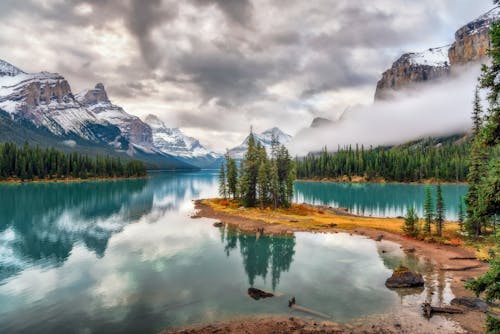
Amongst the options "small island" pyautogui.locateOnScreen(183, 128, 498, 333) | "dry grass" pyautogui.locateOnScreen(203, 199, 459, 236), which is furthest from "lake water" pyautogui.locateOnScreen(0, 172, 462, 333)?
"dry grass" pyautogui.locateOnScreen(203, 199, 459, 236)

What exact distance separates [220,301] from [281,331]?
8.12 m

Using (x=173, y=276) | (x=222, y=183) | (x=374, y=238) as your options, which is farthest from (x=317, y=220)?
(x=222, y=183)

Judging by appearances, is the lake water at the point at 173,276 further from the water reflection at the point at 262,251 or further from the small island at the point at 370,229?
the small island at the point at 370,229

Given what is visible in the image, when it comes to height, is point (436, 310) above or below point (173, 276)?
above

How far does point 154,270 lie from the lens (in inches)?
1543

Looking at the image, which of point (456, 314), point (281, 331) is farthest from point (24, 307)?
point (456, 314)

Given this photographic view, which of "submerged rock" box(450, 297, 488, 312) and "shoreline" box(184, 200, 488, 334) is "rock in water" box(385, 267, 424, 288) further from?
"submerged rock" box(450, 297, 488, 312)

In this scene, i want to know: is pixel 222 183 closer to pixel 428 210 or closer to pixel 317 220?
pixel 317 220

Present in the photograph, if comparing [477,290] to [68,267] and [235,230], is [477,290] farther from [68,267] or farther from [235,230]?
[235,230]

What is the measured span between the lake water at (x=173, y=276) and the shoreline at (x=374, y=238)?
1.83 meters

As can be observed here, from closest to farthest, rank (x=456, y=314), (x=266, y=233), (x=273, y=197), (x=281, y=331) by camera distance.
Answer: (x=281, y=331) → (x=456, y=314) → (x=266, y=233) → (x=273, y=197)

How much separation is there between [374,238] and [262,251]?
2242 cm

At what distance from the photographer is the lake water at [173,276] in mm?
26908

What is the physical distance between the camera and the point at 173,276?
36.9 m
